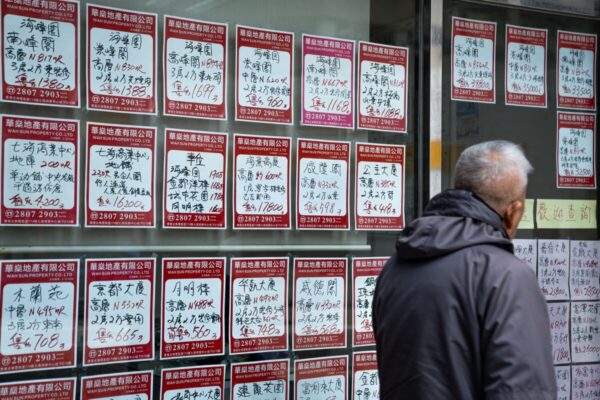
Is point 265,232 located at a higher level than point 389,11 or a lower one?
lower

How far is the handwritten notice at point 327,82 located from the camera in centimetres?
449

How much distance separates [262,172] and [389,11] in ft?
4.21

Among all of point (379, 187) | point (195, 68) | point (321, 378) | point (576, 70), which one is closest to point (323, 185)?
point (379, 187)

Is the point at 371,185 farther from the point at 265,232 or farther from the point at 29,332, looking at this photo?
the point at 29,332

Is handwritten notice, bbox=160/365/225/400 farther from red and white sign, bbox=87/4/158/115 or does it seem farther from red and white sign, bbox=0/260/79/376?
red and white sign, bbox=87/4/158/115

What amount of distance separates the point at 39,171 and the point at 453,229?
1.96 m

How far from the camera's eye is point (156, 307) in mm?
4035

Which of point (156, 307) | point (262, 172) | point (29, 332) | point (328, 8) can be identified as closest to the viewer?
point (29, 332)

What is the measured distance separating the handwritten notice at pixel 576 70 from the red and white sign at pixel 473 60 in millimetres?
537

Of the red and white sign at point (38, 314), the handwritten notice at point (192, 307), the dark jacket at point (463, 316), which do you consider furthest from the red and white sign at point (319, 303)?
the dark jacket at point (463, 316)

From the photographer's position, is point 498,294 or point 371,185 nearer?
point 498,294

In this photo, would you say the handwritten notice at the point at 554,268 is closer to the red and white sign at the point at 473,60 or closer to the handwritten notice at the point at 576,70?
the handwritten notice at the point at 576,70

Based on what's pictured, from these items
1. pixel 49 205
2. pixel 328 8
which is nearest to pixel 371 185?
pixel 328 8

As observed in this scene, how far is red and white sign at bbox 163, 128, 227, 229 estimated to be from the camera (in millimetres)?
4094
